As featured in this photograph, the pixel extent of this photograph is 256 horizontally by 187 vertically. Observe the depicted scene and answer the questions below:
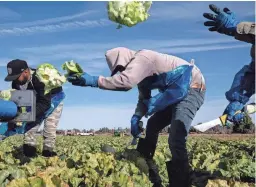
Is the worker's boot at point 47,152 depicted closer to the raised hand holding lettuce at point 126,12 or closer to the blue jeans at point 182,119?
the blue jeans at point 182,119

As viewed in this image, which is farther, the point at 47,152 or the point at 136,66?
the point at 47,152

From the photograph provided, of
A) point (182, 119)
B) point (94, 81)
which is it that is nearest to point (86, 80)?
point (94, 81)

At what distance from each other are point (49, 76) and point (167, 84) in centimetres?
158

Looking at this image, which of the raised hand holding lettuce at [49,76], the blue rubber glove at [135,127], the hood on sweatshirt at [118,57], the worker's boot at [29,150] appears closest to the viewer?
the hood on sweatshirt at [118,57]

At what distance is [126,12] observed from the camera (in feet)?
14.2

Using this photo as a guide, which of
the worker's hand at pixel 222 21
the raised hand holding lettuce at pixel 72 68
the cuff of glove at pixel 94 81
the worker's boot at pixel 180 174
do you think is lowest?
the worker's boot at pixel 180 174

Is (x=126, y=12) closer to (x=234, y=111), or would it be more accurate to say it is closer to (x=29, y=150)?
(x=234, y=111)

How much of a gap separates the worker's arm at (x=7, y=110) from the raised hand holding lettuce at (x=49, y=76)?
3.05 ft

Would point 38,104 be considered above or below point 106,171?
above

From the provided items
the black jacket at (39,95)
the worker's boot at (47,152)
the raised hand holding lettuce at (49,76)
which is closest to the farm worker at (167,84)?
the raised hand holding lettuce at (49,76)

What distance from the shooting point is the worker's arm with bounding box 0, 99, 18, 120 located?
14.8 ft

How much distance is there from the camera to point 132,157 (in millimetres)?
5359

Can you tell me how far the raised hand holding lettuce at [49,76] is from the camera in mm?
5457

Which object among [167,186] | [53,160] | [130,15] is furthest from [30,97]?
[167,186]
